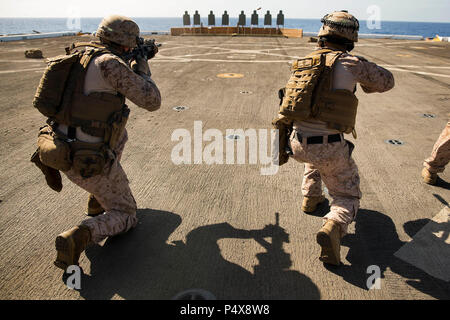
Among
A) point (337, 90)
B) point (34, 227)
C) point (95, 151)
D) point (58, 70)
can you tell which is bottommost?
point (34, 227)

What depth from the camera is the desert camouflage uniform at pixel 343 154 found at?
2607 mm

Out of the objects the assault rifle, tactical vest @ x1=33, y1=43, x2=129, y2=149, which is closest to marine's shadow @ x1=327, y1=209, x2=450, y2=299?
tactical vest @ x1=33, y1=43, x2=129, y2=149

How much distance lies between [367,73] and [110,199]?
249cm

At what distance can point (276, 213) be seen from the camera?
10.9ft

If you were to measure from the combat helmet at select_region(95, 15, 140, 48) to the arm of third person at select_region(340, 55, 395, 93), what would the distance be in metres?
1.81

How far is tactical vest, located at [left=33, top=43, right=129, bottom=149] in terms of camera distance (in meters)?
2.46

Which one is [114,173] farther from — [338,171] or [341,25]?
[341,25]

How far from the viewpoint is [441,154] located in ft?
12.3

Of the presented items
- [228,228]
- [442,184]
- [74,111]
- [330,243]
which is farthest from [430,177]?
[74,111]

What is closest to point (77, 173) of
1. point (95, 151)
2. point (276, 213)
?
point (95, 151)

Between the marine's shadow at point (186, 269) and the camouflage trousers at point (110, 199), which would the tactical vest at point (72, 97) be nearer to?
the camouflage trousers at point (110, 199)

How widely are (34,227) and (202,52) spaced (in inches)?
575

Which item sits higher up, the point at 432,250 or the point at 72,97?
the point at 72,97
